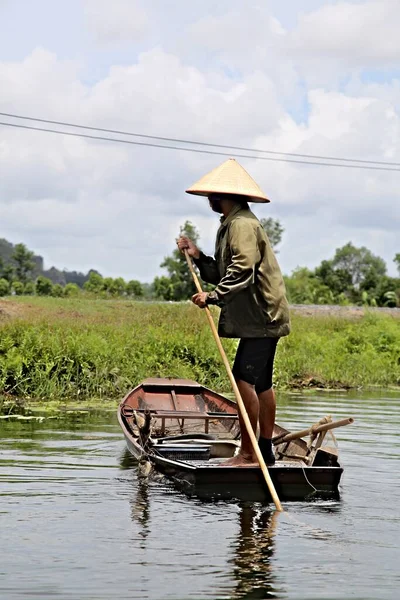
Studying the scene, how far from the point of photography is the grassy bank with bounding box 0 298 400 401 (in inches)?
519

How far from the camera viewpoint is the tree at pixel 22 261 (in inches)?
2101

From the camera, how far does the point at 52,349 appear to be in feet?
43.8

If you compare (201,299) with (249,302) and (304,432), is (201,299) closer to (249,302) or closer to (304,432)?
(249,302)

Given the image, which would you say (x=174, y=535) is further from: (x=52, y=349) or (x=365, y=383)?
(x=365, y=383)

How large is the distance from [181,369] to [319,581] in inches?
377

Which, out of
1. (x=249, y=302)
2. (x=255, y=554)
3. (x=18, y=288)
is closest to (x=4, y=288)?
(x=18, y=288)

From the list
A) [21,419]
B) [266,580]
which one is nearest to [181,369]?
[21,419]

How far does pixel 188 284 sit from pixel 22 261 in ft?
40.2

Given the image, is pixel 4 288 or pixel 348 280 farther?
pixel 348 280

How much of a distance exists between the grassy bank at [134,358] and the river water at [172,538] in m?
4.21

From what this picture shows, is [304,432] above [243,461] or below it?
above

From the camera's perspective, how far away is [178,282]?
1793 inches

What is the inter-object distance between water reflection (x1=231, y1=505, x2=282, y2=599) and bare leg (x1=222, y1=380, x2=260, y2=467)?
0.45 m

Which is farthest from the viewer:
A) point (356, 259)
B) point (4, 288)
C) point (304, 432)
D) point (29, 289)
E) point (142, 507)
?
point (356, 259)
